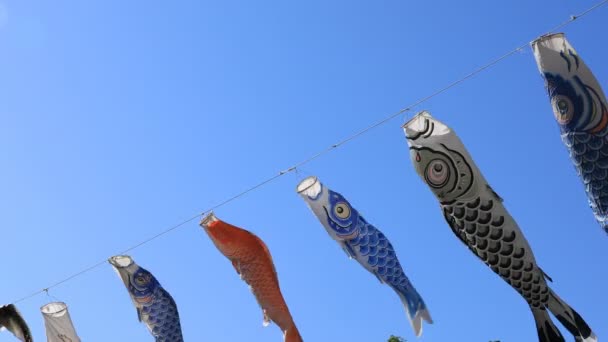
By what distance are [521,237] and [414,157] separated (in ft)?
3.65

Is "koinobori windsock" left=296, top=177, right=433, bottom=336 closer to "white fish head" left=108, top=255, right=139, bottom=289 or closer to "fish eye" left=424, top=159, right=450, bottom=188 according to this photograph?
"fish eye" left=424, top=159, right=450, bottom=188

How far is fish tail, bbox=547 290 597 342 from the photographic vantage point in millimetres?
7164

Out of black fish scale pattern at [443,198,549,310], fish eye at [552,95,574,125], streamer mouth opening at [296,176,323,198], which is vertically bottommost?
black fish scale pattern at [443,198,549,310]

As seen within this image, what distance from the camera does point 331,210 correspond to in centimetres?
855

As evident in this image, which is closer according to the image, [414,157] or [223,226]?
[414,157]

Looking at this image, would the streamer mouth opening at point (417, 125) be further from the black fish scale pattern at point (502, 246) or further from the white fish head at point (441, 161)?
the black fish scale pattern at point (502, 246)

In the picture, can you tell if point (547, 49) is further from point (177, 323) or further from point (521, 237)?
point (177, 323)

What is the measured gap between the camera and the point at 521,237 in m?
7.43

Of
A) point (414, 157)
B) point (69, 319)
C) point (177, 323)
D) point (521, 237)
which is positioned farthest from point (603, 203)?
point (69, 319)

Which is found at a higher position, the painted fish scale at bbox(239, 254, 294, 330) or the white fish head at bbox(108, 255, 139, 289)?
the white fish head at bbox(108, 255, 139, 289)

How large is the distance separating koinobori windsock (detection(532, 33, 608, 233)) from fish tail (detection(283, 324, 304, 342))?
3625 millimetres

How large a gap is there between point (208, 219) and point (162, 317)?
138 centimetres

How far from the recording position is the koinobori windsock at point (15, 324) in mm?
11109

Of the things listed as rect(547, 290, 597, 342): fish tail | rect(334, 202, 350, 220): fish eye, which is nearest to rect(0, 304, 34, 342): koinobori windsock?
rect(334, 202, 350, 220): fish eye
